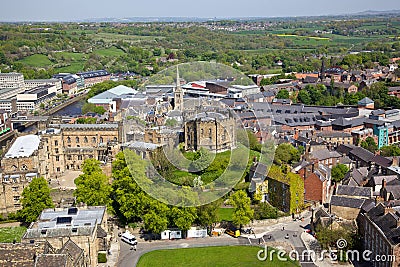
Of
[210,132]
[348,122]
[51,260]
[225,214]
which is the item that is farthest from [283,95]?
[51,260]

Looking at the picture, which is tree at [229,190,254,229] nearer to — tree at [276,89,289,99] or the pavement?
the pavement

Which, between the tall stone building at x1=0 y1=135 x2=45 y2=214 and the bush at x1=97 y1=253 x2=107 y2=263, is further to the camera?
the tall stone building at x1=0 y1=135 x2=45 y2=214

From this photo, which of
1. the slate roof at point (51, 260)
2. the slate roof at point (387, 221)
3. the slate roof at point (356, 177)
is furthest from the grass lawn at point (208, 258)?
the slate roof at point (356, 177)

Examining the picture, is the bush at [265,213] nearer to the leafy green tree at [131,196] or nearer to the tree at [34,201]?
the leafy green tree at [131,196]

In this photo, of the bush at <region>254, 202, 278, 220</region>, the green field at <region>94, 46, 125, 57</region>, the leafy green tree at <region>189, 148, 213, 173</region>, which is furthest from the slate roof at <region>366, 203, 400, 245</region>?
the green field at <region>94, 46, 125, 57</region>

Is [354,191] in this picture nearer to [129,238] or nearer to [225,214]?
[225,214]

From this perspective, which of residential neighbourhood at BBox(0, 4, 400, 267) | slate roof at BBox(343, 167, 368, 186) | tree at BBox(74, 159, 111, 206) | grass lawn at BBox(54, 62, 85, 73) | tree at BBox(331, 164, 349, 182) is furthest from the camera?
grass lawn at BBox(54, 62, 85, 73)
